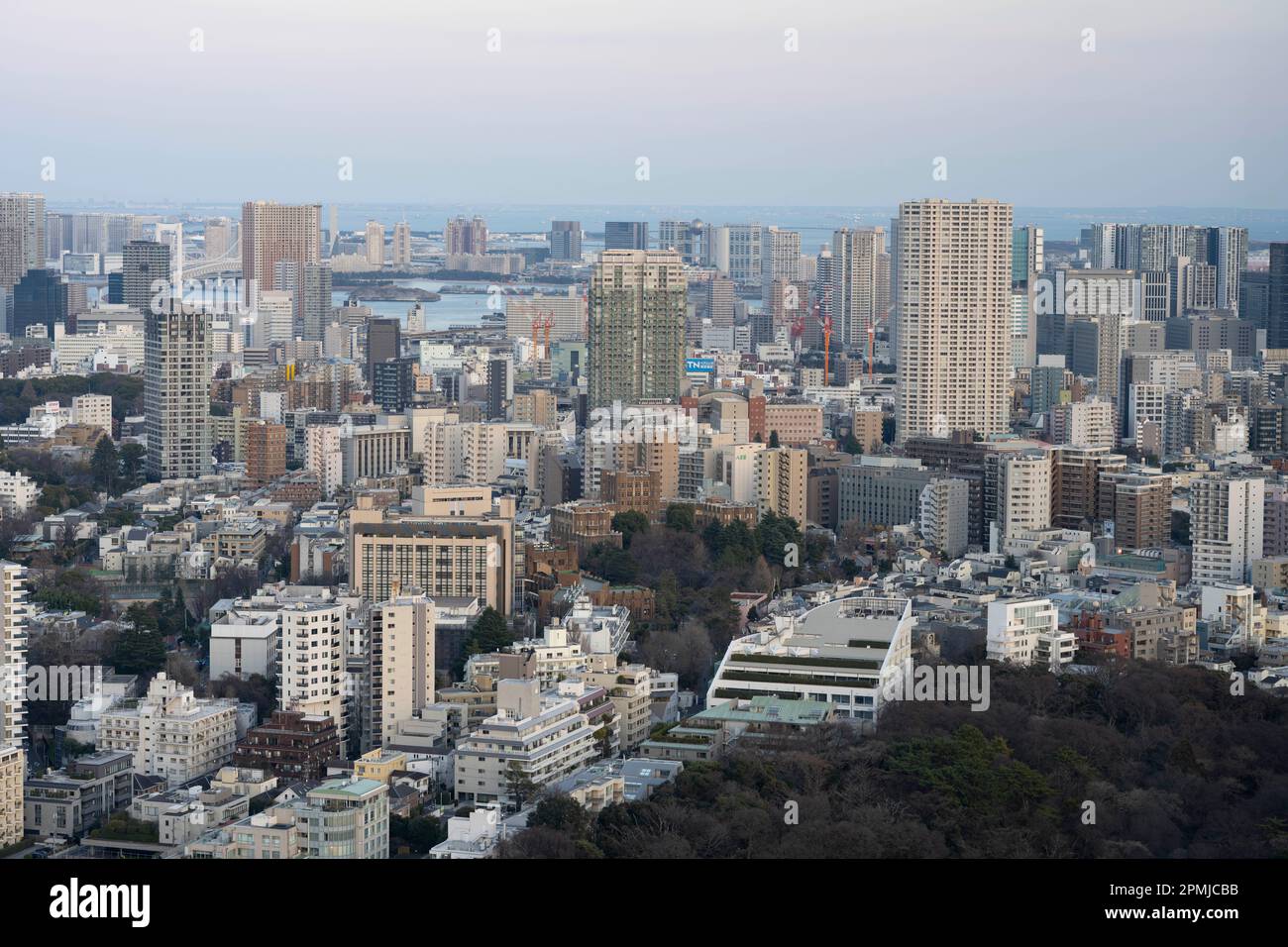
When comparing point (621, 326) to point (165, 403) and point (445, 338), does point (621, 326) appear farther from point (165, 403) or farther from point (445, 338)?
point (445, 338)

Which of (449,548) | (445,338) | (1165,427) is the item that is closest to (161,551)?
(449,548)

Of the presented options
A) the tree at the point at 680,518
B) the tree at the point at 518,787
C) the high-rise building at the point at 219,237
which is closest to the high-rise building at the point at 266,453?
the tree at the point at 680,518

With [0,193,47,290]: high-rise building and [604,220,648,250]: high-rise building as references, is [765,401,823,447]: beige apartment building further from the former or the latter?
[0,193,47,290]: high-rise building

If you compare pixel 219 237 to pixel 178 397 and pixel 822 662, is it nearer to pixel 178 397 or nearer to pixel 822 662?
pixel 178 397

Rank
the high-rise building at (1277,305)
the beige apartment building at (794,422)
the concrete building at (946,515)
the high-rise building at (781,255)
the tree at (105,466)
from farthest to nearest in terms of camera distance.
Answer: the high-rise building at (781,255), the high-rise building at (1277,305), the beige apartment building at (794,422), the tree at (105,466), the concrete building at (946,515)

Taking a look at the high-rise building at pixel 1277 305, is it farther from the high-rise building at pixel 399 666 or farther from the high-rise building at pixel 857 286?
the high-rise building at pixel 399 666
